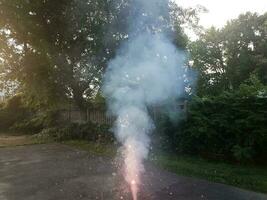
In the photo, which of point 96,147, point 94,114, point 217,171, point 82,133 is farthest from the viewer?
point 94,114

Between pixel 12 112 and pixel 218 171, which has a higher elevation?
pixel 12 112

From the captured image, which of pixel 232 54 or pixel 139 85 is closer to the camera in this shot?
pixel 139 85

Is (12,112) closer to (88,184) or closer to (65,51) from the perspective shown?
(65,51)

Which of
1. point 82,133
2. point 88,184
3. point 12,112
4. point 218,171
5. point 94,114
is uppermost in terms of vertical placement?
point 12,112

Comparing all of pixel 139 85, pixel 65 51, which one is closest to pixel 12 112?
pixel 65 51

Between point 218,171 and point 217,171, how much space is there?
2 centimetres

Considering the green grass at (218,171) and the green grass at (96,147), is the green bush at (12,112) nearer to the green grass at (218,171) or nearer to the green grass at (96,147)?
the green grass at (96,147)

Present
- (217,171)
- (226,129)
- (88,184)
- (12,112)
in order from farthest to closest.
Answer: (12,112), (226,129), (217,171), (88,184)

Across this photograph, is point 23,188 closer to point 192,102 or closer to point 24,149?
point 192,102

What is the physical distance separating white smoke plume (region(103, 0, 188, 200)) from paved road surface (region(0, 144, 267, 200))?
0.59 metres

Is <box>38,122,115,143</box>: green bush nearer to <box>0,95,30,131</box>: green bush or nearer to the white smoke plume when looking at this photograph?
the white smoke plume

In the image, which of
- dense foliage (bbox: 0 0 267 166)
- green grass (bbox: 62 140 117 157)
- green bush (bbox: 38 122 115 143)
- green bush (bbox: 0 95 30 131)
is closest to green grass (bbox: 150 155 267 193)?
dense foliage (bbox: 0 0 267 166)

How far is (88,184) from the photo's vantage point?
6.80m

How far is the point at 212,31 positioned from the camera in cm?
3766
